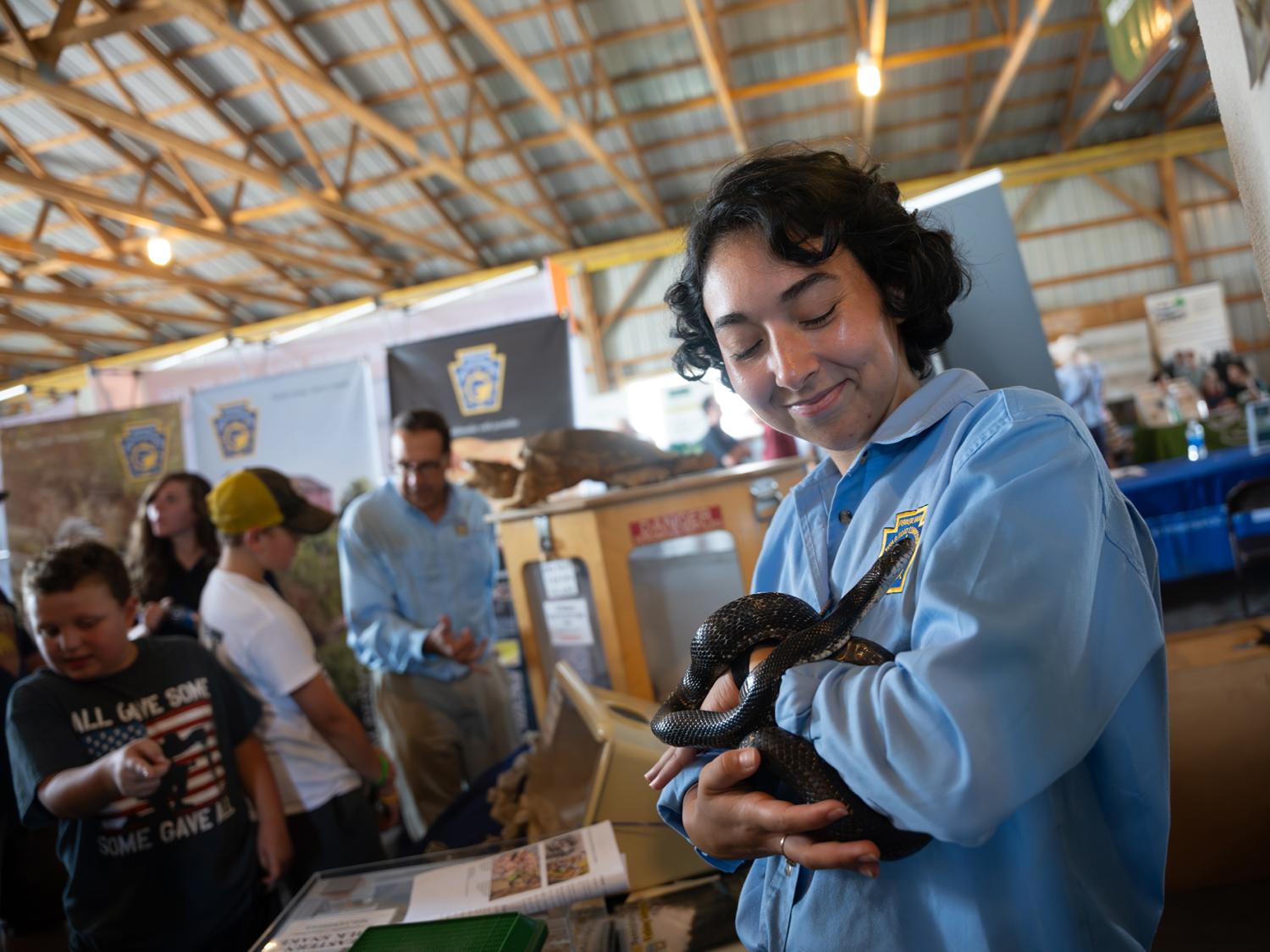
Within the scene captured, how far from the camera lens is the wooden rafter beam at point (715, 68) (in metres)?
8.38

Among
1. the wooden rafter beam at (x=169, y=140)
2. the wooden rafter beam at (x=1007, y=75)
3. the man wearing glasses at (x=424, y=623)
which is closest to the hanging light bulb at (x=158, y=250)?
the wooden rafter beam at (x=169, y=140)

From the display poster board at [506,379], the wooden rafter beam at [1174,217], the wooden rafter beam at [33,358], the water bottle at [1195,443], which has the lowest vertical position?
the water bottle at [1195,443]

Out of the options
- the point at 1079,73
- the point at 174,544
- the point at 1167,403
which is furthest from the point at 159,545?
the point at 1079,73

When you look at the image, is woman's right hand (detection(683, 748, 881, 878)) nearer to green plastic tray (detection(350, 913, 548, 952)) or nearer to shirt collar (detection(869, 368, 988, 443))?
green plastic tray (detection(350, 913, 548, 952))

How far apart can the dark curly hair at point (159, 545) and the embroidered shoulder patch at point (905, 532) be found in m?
3.20

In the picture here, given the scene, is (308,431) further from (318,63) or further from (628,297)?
(628,297)

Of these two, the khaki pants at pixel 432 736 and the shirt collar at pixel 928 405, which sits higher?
the shirt collar at pixel 928 405

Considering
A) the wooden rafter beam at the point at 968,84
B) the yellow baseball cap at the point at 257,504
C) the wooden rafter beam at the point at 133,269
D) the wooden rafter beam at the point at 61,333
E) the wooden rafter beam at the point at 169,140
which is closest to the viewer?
the yellow baseball cap at the point at 257,504

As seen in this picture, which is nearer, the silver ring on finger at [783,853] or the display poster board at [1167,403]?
the silver ring on finger at [783,853]

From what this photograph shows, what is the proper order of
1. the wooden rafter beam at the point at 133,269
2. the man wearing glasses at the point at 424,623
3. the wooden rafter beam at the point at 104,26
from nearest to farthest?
1. the man wearing glasses at the point at 424,623
2. the wooden rafter beam at the point at 104,26
3. the wooden rafter beam at the point at 133,269

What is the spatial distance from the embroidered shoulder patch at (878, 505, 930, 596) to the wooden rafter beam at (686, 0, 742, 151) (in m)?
6.94

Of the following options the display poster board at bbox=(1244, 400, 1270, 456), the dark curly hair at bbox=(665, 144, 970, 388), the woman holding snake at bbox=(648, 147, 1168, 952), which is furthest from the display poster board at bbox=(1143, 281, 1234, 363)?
the woman holding snake at bbox=(648, 147, 1168, 952)

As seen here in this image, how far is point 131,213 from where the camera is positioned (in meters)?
9.64

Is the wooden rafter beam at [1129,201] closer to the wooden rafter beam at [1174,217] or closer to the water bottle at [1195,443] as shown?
the wooden rafter beam at [1174,217]
